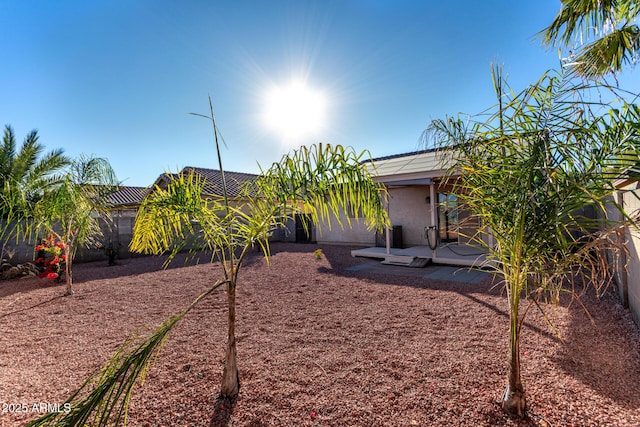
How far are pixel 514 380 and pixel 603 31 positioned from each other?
599cm

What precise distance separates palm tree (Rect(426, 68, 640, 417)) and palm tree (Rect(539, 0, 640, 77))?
3687 millimetres

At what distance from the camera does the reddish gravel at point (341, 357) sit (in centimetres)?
252

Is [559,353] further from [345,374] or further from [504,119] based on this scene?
[504,119]

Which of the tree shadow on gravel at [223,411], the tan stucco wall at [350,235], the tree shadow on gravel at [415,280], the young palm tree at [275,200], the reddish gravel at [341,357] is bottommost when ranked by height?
the tree shadow on gravel at [223,411]

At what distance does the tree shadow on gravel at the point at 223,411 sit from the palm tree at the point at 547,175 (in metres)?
2.36

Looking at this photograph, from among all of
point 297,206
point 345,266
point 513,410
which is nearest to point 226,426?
point 297,206

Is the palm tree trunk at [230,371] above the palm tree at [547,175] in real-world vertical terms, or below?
below

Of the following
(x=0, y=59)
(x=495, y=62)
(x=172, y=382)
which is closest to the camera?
(x=495, y=62)

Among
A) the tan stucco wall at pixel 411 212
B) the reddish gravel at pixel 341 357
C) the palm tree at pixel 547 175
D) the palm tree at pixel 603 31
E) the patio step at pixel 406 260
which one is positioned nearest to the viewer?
the palm tree at pixel 547 175

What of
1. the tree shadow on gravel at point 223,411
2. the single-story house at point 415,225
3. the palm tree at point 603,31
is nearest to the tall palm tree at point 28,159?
the single-story house at point 415,225

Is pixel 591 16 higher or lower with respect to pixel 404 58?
lower

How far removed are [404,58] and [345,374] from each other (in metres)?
7.40

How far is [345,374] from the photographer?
10.2 ft

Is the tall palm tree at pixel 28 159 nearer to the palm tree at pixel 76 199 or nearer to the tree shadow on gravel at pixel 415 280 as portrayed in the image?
the palm tree at pixel 76 199
